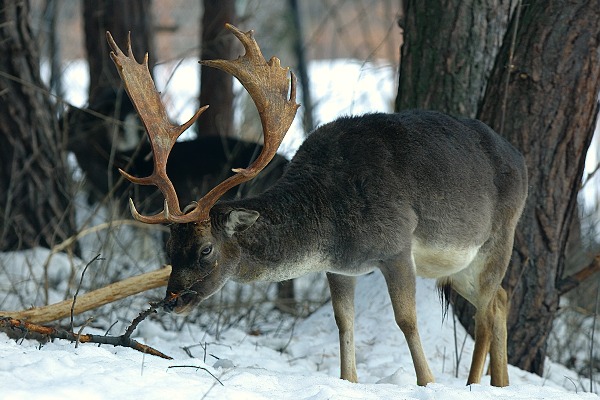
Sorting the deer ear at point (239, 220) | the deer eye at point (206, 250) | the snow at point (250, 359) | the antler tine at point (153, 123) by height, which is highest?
the antler tine at point (153, 123)

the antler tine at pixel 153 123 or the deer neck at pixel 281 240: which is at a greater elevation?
the antler tine at pixel 153 123

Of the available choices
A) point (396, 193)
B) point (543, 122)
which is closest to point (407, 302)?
point (396, 193)

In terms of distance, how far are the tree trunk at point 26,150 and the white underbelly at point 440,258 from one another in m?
3.67

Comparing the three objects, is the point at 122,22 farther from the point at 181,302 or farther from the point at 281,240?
the point at 181,302

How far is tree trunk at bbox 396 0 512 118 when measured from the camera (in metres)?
6.94

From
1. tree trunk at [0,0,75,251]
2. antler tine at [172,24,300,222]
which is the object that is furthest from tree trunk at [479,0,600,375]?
tree trunk at [0,0,75,251]

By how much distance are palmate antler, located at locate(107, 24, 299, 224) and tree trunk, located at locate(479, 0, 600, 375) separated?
7.15 ft

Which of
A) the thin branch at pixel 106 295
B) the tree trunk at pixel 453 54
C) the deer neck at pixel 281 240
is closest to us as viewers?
the deer neck at pixel 281 240

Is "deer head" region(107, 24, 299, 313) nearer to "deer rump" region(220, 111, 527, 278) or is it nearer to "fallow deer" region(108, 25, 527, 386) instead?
"fallow deer" region(108, 25, 527, 386)

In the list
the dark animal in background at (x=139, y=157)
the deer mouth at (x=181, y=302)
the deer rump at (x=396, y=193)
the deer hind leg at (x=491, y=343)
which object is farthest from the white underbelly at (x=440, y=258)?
the dark animal in background at (x=139, y=157)

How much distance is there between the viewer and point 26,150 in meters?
8.50

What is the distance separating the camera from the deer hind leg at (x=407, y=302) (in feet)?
17.2

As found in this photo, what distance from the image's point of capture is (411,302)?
5.32m

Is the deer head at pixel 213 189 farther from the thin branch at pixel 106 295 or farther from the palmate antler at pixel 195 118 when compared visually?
the thin branch at pixel 106 295
